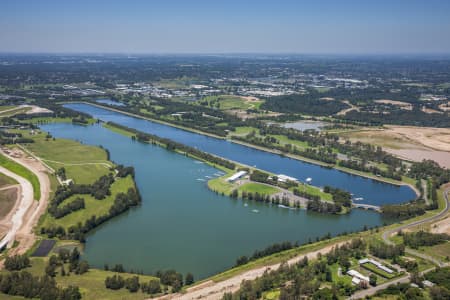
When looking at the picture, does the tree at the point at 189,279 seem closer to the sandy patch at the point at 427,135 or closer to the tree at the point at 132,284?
the tree at the point at 132,284

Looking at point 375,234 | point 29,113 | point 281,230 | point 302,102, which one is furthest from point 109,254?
point 302,102

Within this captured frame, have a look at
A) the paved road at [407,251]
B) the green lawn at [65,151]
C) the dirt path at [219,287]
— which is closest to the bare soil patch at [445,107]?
the paved road at [407,251]

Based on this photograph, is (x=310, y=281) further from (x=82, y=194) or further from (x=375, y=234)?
(x=82, y=194)

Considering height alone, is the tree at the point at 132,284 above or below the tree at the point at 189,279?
above

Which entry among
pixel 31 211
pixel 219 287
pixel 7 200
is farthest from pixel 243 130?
pixel 219 287

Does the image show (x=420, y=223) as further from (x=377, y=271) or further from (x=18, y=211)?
(x=18, y=211)

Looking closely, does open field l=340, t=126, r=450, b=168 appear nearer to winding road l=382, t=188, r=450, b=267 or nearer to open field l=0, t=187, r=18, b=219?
winding road l=382, t=188, r=450, b=267
